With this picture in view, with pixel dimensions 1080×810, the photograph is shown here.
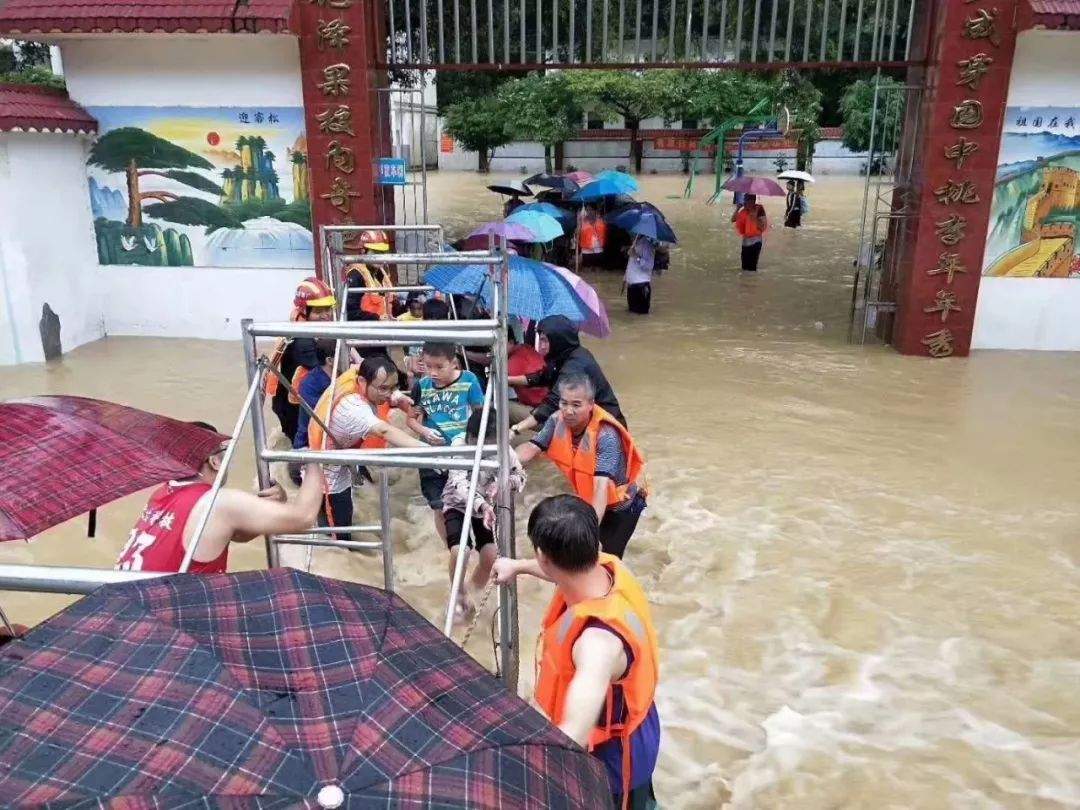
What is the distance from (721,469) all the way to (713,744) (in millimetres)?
A: 3086

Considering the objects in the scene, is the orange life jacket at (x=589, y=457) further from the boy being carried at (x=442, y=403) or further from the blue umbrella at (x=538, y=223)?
the blue umbrella at (x=538, y=223)

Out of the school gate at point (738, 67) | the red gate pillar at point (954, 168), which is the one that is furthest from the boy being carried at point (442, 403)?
the red gate pillar at point (954, 168)

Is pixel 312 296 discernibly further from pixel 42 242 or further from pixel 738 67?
pixel 738 67

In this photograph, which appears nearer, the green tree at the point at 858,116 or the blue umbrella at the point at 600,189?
the blue umbrella at the point at 600,189

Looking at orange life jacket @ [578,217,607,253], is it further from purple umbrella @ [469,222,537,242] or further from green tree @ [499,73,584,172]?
green tree @ [499,73,584,172]

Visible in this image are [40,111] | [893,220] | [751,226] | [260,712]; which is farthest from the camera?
[751,226]

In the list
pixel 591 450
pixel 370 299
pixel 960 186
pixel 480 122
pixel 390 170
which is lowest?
pixel 591 450

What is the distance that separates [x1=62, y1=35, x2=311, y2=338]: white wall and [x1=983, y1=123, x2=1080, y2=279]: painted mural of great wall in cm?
728

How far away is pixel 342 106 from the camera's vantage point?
9102 mm

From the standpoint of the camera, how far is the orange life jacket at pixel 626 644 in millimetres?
2279

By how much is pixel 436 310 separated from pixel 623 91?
2680cm

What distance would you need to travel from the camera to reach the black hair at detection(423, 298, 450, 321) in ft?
21.0

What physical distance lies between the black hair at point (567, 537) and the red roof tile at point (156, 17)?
25.0 ft

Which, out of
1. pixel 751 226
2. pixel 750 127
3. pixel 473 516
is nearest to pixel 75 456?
pixel 473 516
